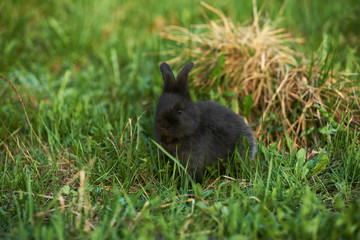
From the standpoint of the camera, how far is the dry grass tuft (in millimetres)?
3727

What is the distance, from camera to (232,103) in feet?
13.0

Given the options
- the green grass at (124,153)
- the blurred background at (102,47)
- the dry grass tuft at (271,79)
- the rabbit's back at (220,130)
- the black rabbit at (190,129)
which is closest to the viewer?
the green grass at (124,153)

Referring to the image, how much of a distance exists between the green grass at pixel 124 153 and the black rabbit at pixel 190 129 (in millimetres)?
171

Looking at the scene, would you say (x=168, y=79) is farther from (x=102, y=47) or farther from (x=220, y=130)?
(x=102, y=47)

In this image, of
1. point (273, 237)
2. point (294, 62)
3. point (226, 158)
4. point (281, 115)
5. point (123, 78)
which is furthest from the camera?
point (123, 78)

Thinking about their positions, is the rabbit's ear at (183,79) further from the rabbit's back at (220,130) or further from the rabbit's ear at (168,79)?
the rabbit's back at (220,130)

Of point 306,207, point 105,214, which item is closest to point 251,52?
point 306,207

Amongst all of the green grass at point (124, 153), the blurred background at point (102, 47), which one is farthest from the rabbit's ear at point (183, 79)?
the blurred background at point (102, 47)

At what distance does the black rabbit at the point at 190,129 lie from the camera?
115 inches

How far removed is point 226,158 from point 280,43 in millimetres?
2198

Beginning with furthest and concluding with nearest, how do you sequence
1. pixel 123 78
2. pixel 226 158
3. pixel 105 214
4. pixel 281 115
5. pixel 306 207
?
pixel 123 78 → pixel 281 115 → pixel 226 158 → pixel 105 214 → pixel 306 207

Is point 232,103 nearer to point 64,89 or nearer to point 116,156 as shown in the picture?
point 116,156

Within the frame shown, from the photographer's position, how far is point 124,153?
11.1 feet

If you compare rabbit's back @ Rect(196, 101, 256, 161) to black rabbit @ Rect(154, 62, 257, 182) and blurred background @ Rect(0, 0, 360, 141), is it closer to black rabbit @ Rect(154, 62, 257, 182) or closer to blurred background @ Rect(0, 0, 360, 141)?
black rabbit @ Rect(154, 62, 257, 182)
